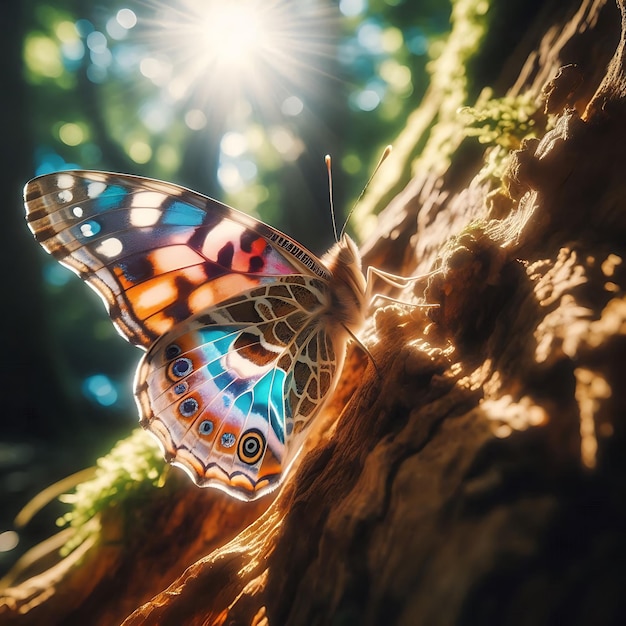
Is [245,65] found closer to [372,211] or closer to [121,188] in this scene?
[372,211]

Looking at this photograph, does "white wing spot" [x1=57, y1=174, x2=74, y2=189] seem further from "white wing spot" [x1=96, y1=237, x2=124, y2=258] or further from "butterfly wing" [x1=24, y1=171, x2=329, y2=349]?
"white wing spot" [x1=96, y1=237, x2=124, y2=258]

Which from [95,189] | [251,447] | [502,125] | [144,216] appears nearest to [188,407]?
[251,447]

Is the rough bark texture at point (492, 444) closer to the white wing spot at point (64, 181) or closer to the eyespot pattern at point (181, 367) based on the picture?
the eyespot pattern at point (181, 367)

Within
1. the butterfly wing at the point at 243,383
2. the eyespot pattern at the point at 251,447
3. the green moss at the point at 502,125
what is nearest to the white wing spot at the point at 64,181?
the butterfly wing at the point at 243,383

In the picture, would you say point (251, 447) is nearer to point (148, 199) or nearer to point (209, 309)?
point (209, 309)

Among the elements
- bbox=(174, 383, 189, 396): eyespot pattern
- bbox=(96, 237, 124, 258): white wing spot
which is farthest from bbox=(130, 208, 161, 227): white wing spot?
bbox=(174, 383, 189, 396): eyespot pattern

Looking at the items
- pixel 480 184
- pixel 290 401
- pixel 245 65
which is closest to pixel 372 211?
pixel 480 184
